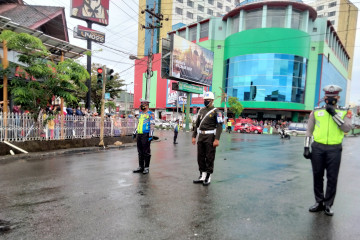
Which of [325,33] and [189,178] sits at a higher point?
[325,33]

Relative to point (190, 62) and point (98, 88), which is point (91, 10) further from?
point (190, 62)

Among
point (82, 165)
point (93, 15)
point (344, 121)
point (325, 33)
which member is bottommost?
point (82, 165)

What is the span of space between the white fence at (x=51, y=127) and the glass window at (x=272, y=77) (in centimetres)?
3151

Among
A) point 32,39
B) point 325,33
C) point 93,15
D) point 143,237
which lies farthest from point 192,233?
point 325,33

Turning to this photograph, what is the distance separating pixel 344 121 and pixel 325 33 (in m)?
47.1

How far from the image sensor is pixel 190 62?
91.0 feet

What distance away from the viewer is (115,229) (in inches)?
116

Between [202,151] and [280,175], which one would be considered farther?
[280,175]

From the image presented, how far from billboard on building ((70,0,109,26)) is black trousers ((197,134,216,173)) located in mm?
18744

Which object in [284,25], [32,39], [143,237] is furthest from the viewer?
[284,25]

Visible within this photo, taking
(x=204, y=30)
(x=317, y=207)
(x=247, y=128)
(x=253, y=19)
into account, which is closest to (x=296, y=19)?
(x=253, y=19)

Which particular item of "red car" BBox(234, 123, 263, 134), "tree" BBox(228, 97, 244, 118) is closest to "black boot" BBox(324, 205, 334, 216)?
→ "red car" BBox(234, 123, 263, 134)

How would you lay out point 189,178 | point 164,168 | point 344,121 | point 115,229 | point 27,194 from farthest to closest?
point 164,168 < point 189,178 < point 27,194 < point 344,121 < point 115,229

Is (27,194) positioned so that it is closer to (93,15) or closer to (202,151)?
(202,151)
